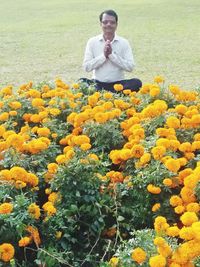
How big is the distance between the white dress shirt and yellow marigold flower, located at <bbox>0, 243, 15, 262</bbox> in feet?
12.5

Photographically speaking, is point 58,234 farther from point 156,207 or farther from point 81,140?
point 81,140

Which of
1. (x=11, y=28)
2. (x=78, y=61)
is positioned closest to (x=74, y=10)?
(x=11, y=28)

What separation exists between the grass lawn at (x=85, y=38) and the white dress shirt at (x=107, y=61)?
128 cm

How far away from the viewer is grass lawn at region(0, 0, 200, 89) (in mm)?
9469

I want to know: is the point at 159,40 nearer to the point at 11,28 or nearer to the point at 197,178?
the point at 11,28

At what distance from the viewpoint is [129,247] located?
229cm

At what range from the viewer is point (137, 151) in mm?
2975

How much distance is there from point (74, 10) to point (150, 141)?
60.8 ft

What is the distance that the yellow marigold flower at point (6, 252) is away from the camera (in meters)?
2.34

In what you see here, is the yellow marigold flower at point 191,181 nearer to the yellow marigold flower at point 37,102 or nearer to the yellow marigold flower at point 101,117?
the yellow marigold flower at point 101,117

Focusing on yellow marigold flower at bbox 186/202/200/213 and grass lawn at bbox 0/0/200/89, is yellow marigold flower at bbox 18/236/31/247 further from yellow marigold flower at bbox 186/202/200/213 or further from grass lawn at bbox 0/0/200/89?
grass lawn at bbox 0/0/200/89

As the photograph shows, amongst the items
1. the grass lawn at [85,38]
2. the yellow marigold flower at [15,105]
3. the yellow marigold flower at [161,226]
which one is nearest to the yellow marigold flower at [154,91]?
the yellow marigold flower at [15,105]

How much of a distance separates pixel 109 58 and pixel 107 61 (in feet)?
0.25

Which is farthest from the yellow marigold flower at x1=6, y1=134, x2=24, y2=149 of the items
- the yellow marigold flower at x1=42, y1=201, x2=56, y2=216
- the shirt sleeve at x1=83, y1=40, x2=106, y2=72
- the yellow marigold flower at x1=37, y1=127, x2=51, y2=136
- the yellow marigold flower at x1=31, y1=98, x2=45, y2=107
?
the shirt sleeve at x1=83, y1=40, x2=106, y2=72
